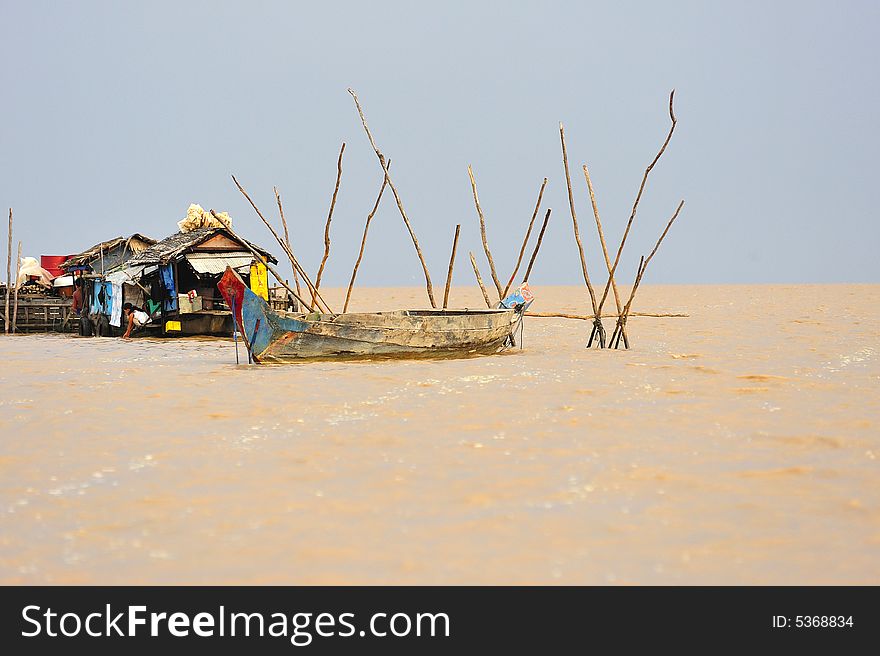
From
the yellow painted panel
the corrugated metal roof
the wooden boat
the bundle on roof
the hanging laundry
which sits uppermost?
the bundle on roof

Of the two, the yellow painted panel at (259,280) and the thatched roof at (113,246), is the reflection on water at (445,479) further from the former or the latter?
the thatched roof at (113,246)

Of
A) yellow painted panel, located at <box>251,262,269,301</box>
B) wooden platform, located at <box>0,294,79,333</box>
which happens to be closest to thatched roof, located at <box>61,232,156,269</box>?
wooden platform, located at <box>0,294,79,333</box>

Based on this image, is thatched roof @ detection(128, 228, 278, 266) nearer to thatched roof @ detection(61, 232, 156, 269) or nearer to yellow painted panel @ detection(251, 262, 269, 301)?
yellow painted panel @ detection(251, 262, 269, 301)

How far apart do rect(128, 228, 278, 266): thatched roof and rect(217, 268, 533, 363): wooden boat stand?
6.24m

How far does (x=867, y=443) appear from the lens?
15.1 ft

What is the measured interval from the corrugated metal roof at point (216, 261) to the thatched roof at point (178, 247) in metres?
0.21

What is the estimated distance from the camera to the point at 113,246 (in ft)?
65.4

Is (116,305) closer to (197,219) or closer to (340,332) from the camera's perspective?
(197,219)

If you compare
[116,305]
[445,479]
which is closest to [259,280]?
[116,305]

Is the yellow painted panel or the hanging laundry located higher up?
the yellow painted panel

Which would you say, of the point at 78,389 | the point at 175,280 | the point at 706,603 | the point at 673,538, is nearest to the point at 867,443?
the point at 673,538

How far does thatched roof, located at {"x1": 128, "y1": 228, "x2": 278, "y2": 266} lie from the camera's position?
1536 cm

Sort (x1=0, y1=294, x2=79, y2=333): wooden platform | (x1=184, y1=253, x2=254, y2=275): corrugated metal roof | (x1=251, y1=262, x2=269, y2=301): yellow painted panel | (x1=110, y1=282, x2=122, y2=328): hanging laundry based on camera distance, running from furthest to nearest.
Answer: (x1=0, y1=294, x2=79, y2=333): wooden platform → (x1=110, y1=282, x2=122, y2=328): hanging laundry → (x1=184, y1=253, x2=254, y2=275): corrugated metal roof → (x1=251, y1=262, x2=269, y2=301): yellow painted panel

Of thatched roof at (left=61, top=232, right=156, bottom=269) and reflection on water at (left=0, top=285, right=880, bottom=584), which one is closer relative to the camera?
reflection on water at (left=0, top=285, right=880, bottom=584)
